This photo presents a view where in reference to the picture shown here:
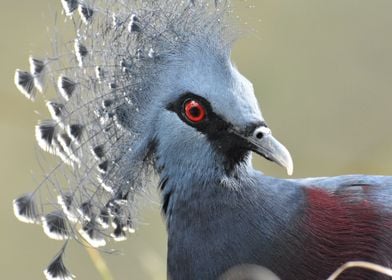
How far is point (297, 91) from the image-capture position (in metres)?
8.71

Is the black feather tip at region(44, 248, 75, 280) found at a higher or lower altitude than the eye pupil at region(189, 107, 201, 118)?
lower

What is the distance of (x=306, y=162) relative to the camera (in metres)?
8.28

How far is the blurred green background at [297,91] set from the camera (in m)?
8.24

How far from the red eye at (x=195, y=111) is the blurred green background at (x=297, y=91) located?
3.21m

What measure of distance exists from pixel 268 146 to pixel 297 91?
3.95m

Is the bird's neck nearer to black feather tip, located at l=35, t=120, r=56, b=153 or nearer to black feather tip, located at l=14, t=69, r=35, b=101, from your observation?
black feather tip, located at l=35, t=120, r=56, b=153

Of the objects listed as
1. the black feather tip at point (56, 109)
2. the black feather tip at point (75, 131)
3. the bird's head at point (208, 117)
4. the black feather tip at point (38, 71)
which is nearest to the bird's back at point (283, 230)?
the bird's head at point (208, 117)

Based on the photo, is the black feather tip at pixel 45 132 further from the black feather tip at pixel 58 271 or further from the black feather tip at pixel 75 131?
the black feather tip at pixel 58 271

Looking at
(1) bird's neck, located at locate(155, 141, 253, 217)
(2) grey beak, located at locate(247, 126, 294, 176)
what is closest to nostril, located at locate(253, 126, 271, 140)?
(2) grey beak, located at locate(247, 126, 294, 176)

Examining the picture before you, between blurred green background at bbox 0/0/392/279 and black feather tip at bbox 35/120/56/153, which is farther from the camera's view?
blurred green background at bbox 0/0/392/279

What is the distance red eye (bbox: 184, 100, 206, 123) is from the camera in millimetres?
4891

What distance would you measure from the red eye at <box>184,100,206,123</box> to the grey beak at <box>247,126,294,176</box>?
22cm

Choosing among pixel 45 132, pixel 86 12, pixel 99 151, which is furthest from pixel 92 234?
pixel 86 12

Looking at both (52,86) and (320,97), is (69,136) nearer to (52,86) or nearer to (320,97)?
(52,86)
